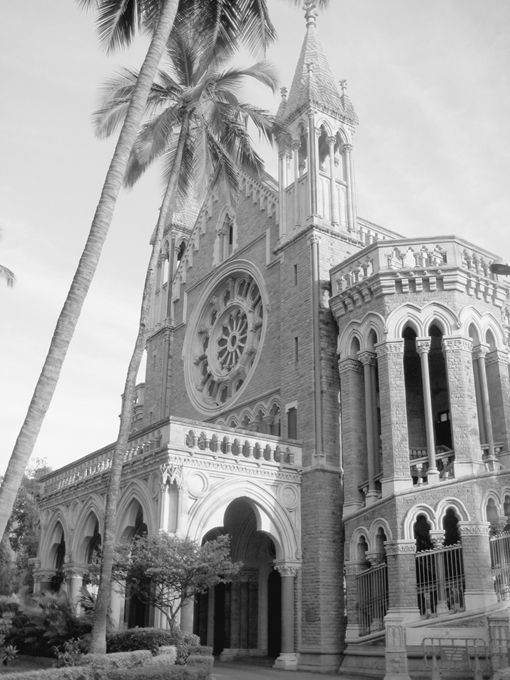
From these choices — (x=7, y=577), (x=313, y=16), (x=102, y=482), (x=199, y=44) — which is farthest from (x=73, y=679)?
(x=313, y=16)

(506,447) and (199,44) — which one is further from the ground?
(199,44)

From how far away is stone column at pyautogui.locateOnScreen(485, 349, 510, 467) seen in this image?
2114 cm

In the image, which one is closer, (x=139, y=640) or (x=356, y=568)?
(x=139, y=640)

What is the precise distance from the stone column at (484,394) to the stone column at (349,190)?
7371mm

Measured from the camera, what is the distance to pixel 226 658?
2464cm

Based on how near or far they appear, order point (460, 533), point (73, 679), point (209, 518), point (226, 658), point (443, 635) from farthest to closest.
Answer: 1. point (226, 658)
2. point (209, 518)
3. point (460, 533)
4. point (443, 635)
5. point (73, 679)

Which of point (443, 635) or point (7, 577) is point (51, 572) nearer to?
point (7, 577)

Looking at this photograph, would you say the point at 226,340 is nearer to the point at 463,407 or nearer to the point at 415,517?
the point at 463,407

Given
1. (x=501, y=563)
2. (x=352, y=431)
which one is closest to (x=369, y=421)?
(x=352, y=431)

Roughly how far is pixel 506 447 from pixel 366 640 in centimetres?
654

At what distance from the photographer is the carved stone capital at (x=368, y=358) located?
2245 centimetres

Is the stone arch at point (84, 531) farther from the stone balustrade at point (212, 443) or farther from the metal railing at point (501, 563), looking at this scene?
the metal railing at point (501, 563)

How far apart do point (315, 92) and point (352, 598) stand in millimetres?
17889

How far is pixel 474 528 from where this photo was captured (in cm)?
1911
